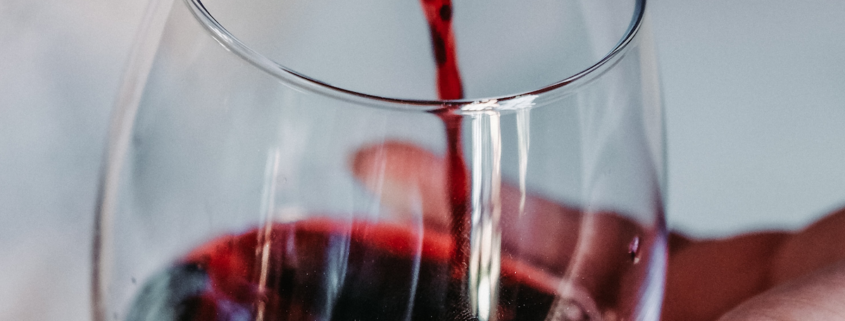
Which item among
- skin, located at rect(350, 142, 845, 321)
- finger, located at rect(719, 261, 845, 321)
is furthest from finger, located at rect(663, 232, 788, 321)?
finger, located at rect(719, 261, 845, 321)

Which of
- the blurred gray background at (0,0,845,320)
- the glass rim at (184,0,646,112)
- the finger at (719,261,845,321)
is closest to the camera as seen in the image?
the glass rim at (184,0,646,112)

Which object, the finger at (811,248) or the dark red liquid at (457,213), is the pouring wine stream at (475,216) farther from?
the finger at (811,248)

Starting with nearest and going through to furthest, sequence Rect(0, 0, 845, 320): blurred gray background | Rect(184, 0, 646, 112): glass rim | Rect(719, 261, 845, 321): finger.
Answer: Rect(184, 0, 646, 112): glass rim
Rect(719, 261, 845, 321): finger
Rect(0, 0, 845, 320): blurred gray background

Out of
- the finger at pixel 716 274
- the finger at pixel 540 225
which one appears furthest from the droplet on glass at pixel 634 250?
the finger at pixel 716 274

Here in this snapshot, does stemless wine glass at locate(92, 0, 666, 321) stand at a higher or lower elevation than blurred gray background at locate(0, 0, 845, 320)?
lower

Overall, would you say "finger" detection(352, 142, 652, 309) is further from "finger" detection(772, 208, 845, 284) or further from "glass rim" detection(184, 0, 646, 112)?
"finger" detection(772, 208, 845, 284)

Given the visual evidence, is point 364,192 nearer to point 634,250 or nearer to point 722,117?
point 634,250
